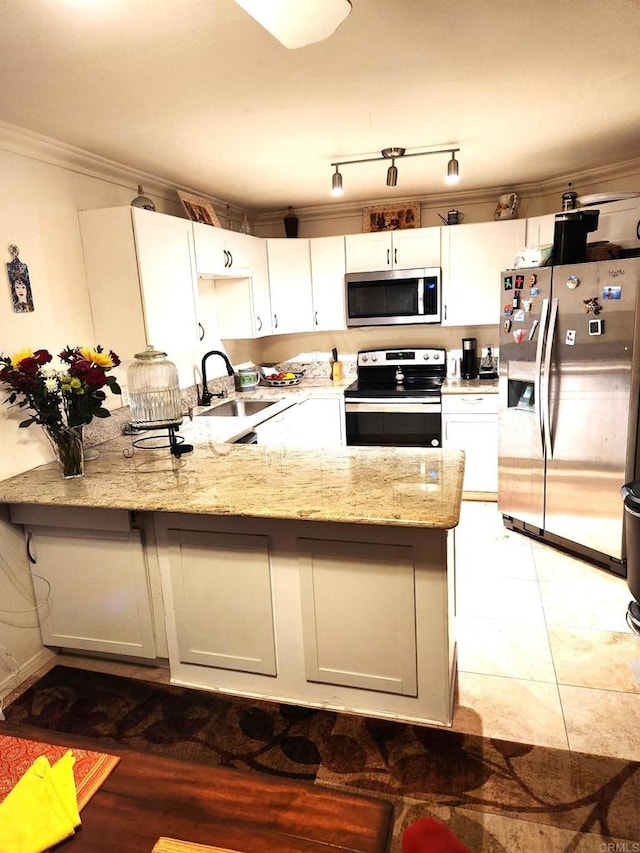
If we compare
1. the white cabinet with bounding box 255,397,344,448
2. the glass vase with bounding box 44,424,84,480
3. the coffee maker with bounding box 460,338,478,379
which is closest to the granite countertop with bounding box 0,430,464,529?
the glass vase with bounding box 44,424,84,480

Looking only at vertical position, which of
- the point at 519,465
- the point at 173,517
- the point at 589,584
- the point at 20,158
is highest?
the point at 20,158

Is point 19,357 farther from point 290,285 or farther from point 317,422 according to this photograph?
point 290,285

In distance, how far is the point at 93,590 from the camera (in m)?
2.46

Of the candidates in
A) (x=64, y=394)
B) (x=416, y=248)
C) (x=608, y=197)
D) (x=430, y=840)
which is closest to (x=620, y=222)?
(x=608, y=197)

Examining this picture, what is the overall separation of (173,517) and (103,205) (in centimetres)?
198

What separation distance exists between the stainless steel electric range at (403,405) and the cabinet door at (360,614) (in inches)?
97.2

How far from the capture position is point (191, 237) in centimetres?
346

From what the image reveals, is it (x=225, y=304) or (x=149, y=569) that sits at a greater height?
(x=225, y=304)

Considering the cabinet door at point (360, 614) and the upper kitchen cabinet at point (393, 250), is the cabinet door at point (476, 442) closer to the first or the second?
the upper kitchen cabinet at point (393, 250)

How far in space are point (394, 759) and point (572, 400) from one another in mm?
2205

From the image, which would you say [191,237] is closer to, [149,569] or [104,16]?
[104,16]

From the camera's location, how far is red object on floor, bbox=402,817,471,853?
656 millimetres

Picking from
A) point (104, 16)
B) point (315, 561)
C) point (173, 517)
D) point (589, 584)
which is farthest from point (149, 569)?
point (589, 584)

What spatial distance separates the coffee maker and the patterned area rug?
320 centimetres
